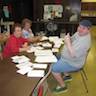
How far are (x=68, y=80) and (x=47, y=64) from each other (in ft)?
5.67

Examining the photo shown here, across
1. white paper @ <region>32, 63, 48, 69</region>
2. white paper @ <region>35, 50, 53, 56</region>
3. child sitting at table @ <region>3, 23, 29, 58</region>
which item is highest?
child sitting at table @ <region>3, 23, 29, 58</region>

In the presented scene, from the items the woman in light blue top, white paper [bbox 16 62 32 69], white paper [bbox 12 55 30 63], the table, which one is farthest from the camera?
the woman in light blue top

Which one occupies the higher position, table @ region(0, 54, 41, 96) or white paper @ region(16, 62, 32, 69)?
white paper @ region(16, 62, 32, 69)

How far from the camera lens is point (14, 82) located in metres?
2.88

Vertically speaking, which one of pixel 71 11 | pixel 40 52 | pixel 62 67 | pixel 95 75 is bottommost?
pixel 95 75

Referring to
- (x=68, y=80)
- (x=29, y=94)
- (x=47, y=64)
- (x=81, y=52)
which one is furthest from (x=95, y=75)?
(x=29, y=94)

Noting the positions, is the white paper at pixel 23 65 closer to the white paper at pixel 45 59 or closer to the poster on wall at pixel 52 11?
the white paper at pixel 45 59

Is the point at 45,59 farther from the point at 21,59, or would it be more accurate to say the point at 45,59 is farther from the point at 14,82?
the point at 14,82

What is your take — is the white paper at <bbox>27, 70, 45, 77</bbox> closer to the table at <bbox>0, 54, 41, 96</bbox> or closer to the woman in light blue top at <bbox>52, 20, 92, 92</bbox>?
the table at <bbox>0, 54, 41, 96</bbox>

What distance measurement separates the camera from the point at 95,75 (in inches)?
220

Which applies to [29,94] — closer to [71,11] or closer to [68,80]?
[68,80]

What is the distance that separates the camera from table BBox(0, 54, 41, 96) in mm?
2619

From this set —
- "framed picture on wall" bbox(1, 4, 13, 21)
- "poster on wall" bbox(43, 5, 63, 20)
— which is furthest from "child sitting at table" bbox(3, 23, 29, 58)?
"poster on wall" bbox(43, 5, 63, 20)

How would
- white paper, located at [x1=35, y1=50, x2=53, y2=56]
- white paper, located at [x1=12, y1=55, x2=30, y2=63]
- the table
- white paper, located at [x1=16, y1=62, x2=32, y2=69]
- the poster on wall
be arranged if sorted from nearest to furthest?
the table, white paper, located at [x1=16, y1=62, x2=32, y2=69], white paper, located at [x1=12, y1=55, x2=30, y2=63], white paper, located at [x1=35, y1=50, x2=53, y2=56], the poster on wall
